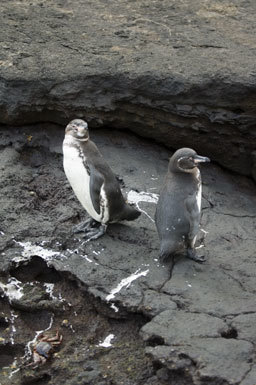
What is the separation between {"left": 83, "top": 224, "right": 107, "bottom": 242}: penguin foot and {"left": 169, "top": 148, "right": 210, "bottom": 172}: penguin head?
2.60 ft

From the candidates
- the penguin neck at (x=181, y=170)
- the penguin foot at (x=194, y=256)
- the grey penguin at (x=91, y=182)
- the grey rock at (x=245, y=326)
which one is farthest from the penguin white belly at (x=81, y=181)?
the grey rock at (x=245, y=326)

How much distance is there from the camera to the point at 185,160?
6.09 m

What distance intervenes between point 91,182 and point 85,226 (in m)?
0.42

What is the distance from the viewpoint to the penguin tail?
6453mm

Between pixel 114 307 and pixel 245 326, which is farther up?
pixel 245 326

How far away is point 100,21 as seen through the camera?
845 centimetres

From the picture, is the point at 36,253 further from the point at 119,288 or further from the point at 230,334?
the point at 230,334

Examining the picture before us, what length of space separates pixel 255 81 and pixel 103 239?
7.11ft

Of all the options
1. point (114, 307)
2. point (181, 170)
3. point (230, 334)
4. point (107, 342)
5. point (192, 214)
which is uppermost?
point (181, 170)

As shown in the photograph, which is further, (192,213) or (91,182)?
(91,182)

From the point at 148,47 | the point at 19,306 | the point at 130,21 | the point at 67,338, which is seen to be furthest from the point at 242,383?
the point at 130,21

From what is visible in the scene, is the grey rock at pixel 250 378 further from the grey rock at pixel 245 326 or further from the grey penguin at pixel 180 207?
the grey penguin at pixel 180 207

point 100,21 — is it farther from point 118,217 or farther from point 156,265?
point 156,265


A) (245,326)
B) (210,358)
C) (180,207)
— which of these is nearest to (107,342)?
(210,358)
